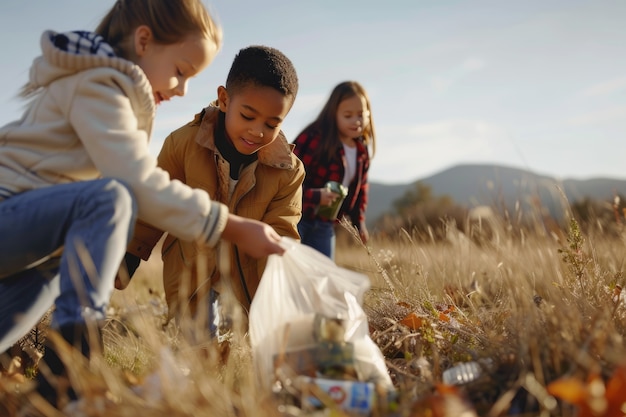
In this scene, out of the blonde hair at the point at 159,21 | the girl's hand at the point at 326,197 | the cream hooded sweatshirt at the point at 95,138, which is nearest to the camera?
the cream hooded sweatshirt at the point at 95,138

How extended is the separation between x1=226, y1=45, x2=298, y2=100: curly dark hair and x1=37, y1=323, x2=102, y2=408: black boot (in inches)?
52.0

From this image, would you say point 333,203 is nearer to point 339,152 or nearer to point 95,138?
point 339,152

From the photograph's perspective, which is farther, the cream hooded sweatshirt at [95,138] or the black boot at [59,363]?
the cream hooded sweatshirt at [95,138]

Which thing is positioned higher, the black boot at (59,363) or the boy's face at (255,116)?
the boy's face at (255,116)

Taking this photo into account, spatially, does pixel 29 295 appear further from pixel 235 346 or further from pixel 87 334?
pixel 235 346

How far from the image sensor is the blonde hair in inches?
72.9

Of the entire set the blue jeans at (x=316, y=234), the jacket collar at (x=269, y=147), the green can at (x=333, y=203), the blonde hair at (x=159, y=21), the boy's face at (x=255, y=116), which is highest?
the blonde hair at (x=159, y=21)

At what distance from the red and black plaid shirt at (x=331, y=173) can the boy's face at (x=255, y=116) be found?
5.23ft

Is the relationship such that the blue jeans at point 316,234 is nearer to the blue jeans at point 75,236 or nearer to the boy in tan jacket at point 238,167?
the boy in tan jacket at point 238,167

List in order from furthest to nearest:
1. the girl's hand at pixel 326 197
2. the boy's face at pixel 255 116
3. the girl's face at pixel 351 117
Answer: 1. the girl's face at pixel 351 117
2. the girl's hand at pixel 326 197
3. the boy's face at pixel 255 116

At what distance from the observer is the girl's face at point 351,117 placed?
477 cm

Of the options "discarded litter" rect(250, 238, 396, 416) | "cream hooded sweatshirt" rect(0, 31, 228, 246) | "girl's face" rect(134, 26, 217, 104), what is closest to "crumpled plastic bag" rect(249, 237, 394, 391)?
"discarded litter" rect(250, 238, 396, 416)


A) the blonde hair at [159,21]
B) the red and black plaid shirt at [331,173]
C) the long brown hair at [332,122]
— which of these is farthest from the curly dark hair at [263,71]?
the long brown hair at [332,122]

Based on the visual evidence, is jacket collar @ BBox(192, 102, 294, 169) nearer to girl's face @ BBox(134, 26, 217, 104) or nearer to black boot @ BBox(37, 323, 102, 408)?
girl's face @ BBox(134, 26, 217, 104)
